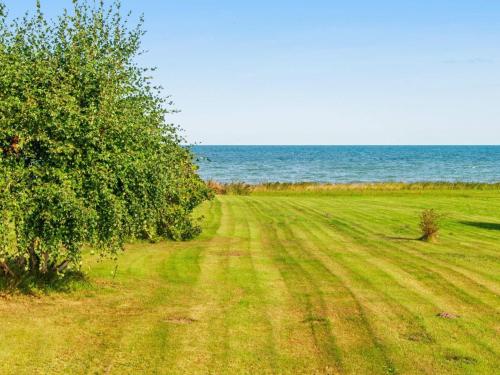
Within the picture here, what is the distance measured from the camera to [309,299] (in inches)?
793

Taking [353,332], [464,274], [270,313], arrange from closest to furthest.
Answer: [353,332] < [270,313] < [464,274]

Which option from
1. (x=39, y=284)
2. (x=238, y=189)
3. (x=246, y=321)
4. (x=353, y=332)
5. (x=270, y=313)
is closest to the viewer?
(x=353, y=332)

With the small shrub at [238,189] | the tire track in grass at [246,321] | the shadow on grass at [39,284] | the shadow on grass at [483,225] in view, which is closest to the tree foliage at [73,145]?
the shadow on grass at [39,284]

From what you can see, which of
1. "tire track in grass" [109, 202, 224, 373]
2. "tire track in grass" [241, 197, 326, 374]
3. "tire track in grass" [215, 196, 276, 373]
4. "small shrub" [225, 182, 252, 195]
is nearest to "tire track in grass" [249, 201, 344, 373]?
"tire track in grass" [241, 197, 326, 374]

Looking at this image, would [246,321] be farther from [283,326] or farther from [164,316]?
[164,316]

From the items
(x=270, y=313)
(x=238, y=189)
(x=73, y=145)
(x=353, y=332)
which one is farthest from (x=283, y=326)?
(x=238, y=189)

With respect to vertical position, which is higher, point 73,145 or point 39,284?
point 73,145

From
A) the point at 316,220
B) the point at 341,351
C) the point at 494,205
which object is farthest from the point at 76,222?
the point at 494,205

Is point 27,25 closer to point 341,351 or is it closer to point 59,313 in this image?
point 59,313

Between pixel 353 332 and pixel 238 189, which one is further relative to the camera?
pixel 238 189

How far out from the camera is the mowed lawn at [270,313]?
46.4 ft

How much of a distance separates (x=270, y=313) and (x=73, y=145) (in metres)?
8.04

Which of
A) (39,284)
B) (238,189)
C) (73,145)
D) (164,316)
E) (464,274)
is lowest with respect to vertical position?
(238,189)

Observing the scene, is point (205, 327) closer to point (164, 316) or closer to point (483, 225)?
point (164, 316)
